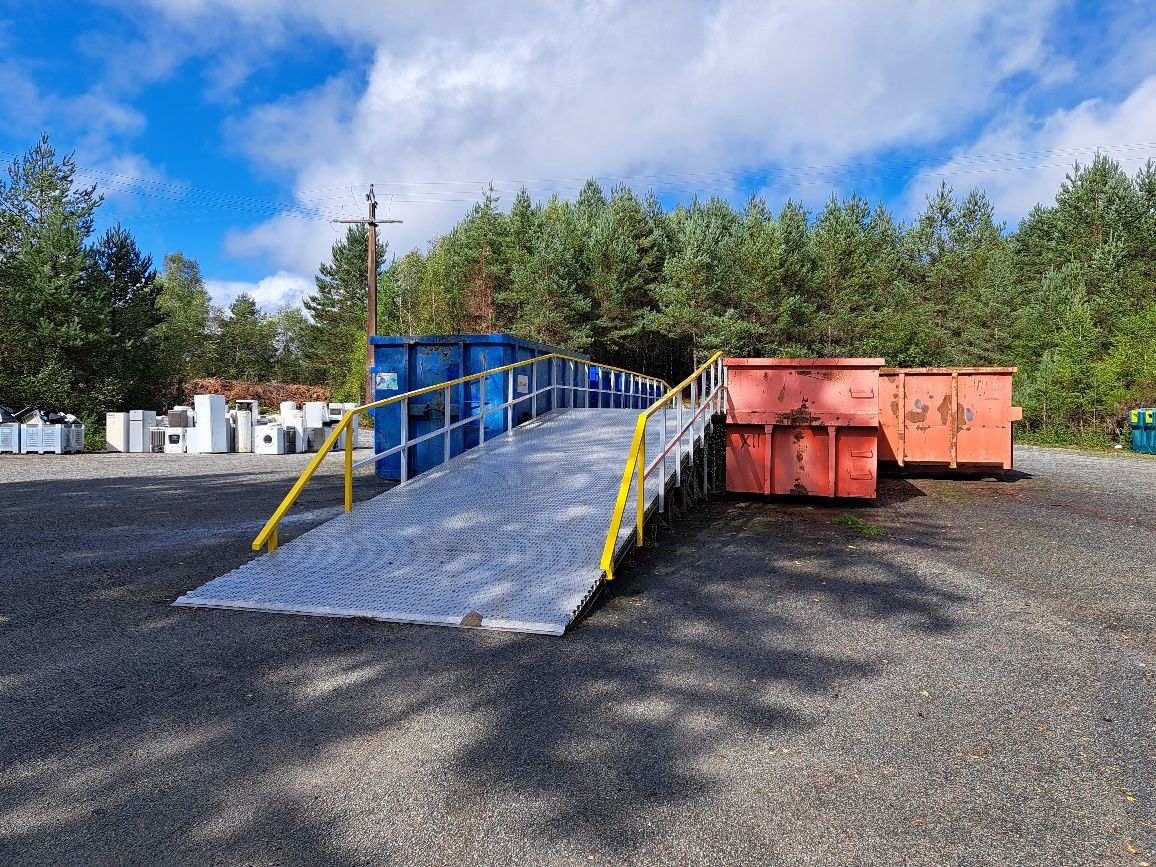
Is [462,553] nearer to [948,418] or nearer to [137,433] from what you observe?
[948,418]

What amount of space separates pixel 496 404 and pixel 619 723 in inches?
289

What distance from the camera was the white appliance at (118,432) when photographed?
19062 millimetres

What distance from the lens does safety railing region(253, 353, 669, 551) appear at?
6.74 metres

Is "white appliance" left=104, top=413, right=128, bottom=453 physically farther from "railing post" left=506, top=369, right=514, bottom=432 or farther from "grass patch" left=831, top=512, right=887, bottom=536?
"grass patch" left=831, top=512, right=887, bottom=536

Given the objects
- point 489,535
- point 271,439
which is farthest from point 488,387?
point 271,439

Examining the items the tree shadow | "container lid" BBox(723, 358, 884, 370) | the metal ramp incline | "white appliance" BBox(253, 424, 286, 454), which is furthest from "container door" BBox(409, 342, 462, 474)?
"white appliance" BBox(253, 424, 286, 454)

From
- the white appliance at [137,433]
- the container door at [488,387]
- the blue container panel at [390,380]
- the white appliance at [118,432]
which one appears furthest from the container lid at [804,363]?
the white appliance at [118,432]

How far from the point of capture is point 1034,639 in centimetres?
436

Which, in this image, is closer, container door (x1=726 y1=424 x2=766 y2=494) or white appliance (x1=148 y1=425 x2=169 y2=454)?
container door (x1=726 y1=424 x2=766 y2=494)

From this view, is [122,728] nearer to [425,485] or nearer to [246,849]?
[246,849]

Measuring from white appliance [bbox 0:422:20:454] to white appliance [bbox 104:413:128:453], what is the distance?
2060 mm

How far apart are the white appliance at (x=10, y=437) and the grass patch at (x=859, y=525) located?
20.9 m

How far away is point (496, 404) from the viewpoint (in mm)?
10211

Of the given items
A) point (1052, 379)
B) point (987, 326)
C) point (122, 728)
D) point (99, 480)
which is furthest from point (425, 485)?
point (987, 326)
